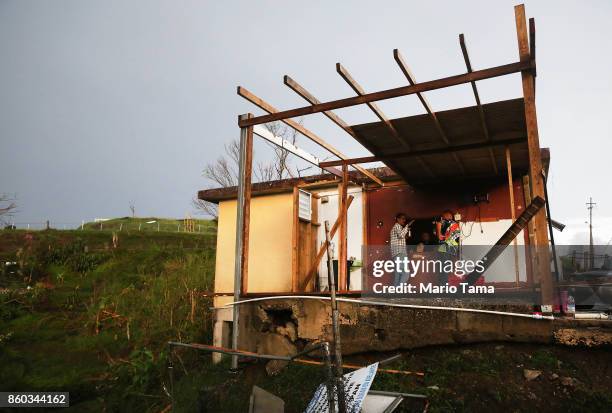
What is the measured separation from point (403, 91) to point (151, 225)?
3529cm

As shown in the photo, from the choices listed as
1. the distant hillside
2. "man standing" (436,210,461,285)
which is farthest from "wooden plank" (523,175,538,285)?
the distant hillside

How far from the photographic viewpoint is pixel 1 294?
46.5ft

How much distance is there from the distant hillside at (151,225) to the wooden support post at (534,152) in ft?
99.5

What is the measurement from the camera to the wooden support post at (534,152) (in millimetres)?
4453

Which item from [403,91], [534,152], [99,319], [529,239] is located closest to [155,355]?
[99,319]

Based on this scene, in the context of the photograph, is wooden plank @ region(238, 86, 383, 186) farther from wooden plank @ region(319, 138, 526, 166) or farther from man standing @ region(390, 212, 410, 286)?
man standing @ region(390, 212, 410, 286)

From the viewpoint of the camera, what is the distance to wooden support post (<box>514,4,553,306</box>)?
175 inches

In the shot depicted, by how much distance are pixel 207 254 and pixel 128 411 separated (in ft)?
35.9

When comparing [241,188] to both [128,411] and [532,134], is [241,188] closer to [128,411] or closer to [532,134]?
[532,134]

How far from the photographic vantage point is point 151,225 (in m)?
37.1

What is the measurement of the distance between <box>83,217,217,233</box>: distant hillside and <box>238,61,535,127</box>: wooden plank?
27.9m

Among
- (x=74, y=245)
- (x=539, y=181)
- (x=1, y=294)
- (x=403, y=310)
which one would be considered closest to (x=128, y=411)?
(x=403, y=310)

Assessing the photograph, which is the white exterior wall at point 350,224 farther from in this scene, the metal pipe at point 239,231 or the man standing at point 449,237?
the metal pipe at point 239,231

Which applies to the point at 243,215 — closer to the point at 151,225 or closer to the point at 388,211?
the point at 388,211
